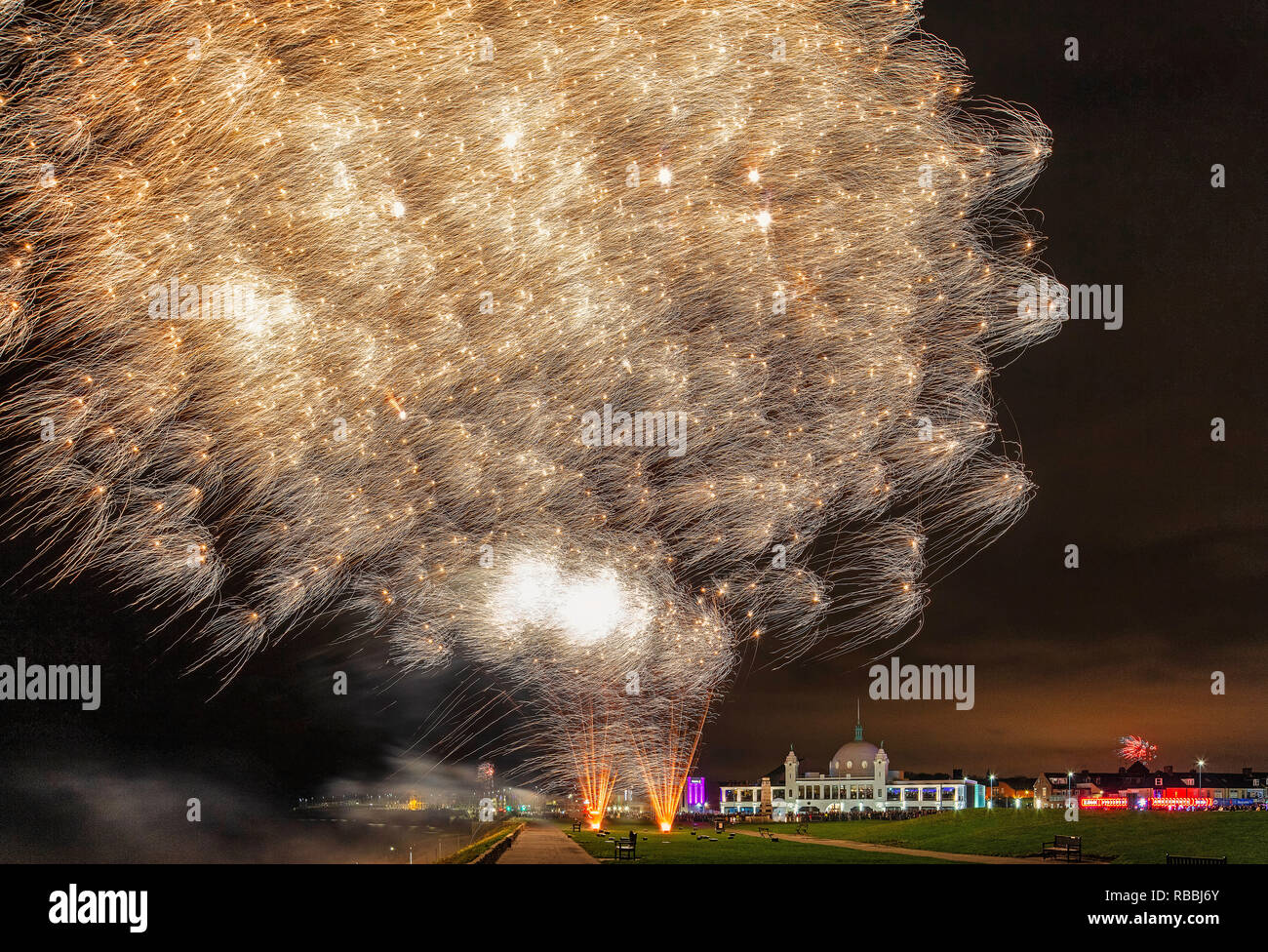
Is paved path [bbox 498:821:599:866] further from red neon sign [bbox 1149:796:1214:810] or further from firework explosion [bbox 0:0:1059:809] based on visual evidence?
red neon sign [bbox 1149:796:1214:810]

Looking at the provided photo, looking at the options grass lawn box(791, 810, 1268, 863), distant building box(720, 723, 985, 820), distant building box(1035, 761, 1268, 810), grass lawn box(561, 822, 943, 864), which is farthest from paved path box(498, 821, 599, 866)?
distant building box(1035, 761, 1268, 810)

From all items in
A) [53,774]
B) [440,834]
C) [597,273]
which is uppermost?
[597,273]

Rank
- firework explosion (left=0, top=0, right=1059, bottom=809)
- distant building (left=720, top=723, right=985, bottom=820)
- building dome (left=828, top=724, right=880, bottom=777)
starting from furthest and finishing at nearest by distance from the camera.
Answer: building dome (left=828, top=724, right=880, bottom=777), distant building (left=720, top=723, right=985, bottom=820), firework explosion (left=0, top=0, right=1059, bottom=809)

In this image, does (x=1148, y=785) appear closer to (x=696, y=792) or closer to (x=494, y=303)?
(x=696, y=792)

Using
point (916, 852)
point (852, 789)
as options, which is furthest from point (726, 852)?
point (852, 789)

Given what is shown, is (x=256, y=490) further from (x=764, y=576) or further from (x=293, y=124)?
(x=764, y=576)

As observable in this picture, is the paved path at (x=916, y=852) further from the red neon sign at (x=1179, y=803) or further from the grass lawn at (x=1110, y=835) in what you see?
the red neon sign at (x=1179, y=803)
